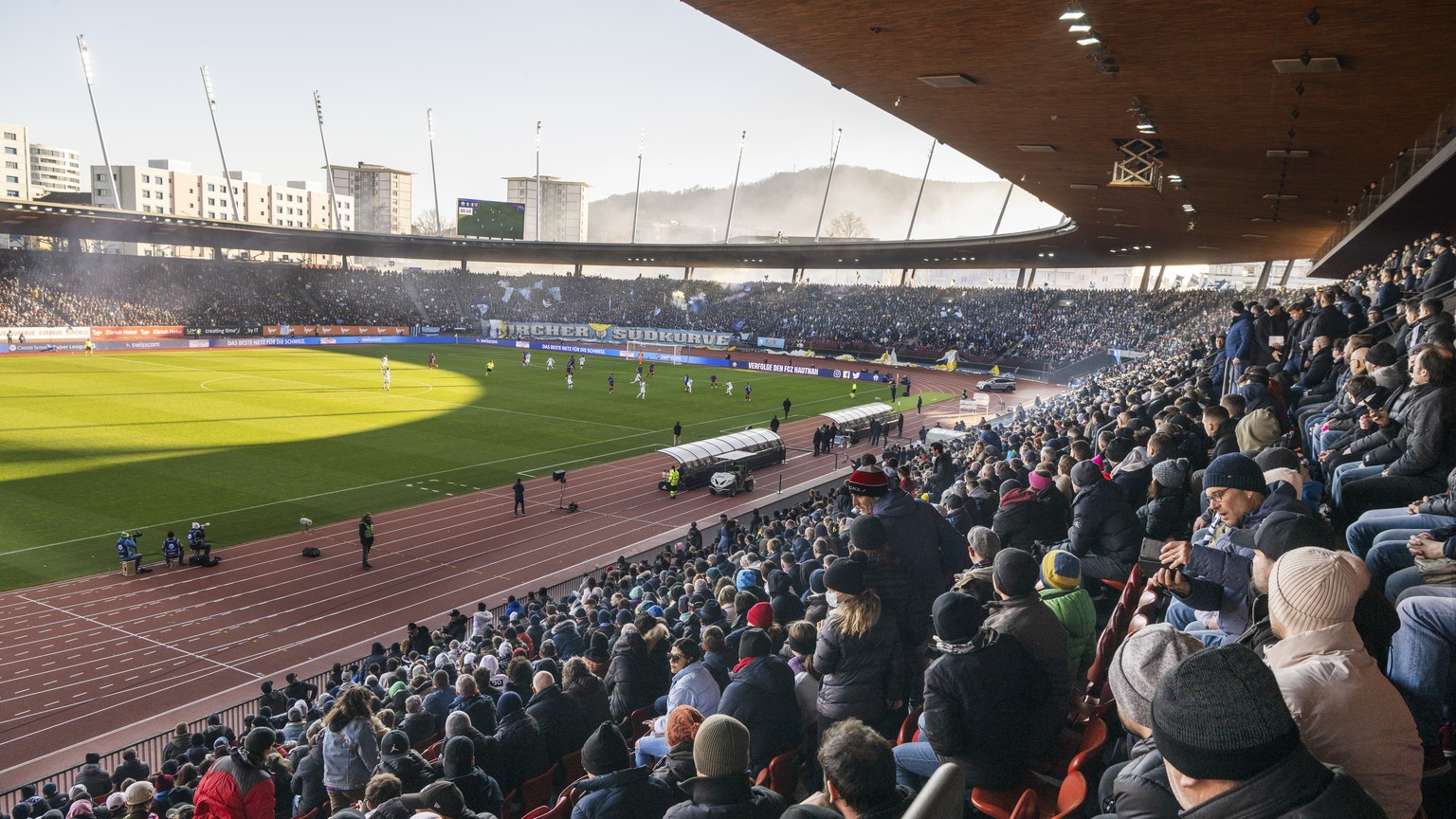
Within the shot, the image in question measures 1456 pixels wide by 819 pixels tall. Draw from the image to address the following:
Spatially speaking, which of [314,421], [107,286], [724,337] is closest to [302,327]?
[107,286]

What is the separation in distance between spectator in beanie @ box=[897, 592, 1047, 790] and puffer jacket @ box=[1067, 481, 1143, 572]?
256 cm

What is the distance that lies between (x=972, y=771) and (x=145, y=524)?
1007 inches

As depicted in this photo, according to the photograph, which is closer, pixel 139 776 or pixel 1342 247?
pixel 139 776

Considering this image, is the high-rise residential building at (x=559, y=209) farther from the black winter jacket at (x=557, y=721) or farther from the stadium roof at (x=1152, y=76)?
the black winter jacket at (x=557, y=721)

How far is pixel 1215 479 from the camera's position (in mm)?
5359

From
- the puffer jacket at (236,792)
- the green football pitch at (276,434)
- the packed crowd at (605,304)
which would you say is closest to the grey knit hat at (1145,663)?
the puffer jacket at (236,792)

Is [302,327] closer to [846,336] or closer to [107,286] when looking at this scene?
[107,286]

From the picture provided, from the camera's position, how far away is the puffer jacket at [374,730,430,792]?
6090 millimetres

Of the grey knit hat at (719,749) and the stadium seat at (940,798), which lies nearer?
the stadium seat at (940,798)

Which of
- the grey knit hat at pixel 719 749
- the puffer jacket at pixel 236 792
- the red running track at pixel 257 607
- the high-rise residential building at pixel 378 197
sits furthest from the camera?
the high-rise residential building at pixel 378 197

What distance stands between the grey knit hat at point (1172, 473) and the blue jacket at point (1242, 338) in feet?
30.2

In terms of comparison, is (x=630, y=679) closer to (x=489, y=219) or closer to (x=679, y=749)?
(x=679, y=749)

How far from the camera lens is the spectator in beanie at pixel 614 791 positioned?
4.60 m

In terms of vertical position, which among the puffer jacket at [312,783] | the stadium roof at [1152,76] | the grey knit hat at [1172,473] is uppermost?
the stadium roof at [1152,76]
